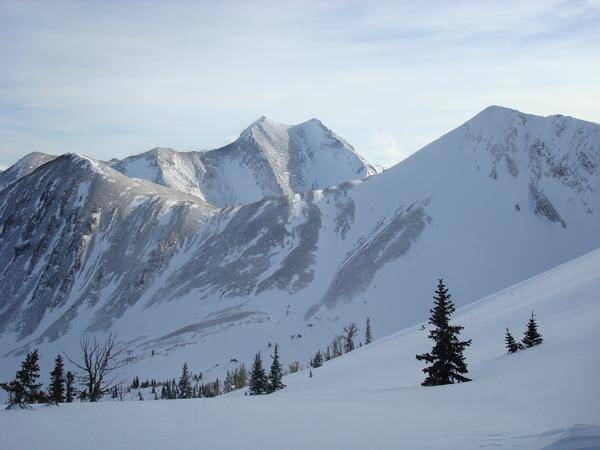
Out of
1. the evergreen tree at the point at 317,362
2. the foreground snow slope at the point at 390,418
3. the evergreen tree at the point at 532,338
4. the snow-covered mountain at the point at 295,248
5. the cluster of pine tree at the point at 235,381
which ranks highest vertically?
the snow-covered mountain at the point at 295,248

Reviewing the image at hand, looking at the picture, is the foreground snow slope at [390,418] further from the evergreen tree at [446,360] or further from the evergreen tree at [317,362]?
the evergreen tree at [317,362]

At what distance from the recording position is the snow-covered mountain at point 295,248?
110188 mm

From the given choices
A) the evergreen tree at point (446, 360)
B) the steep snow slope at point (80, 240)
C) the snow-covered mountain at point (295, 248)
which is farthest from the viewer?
the steep snow slope at point (80, 240)

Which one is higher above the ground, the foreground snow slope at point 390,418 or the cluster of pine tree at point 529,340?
the cluster of pine tree at point 529,340

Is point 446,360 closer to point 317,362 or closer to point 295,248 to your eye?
point 317,362

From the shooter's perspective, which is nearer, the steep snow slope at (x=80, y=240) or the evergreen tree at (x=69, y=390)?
the evergreen tree at (x=69, y=390)

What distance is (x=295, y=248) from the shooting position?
139000mm

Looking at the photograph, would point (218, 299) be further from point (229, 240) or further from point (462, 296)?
point (462, 296)

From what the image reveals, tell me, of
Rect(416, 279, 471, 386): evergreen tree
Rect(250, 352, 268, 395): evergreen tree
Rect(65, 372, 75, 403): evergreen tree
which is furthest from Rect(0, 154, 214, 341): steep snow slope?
Rect(416, 279, 471, 386): evergreen tree

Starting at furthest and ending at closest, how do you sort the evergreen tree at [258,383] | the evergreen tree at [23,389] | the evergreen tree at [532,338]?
the evergreen tree at [258,383] < the evergreen tree at [532,338] < the evergreen tree at [23,389]

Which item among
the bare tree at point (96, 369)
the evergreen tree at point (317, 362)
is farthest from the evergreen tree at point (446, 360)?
the evergreen tree at point (317, 362)

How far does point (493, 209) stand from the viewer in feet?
419

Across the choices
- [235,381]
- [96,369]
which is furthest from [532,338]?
[235,381]

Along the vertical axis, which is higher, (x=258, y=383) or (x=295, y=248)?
(x=295, y=248)
